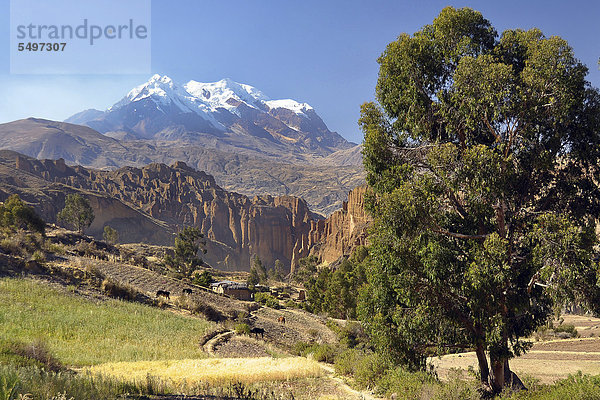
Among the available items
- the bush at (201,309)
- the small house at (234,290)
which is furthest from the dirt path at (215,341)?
the small house at (234,290)

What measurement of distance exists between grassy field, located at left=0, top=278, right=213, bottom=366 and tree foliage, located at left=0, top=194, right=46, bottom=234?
3634 cm

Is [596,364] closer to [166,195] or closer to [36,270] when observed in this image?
[36,270]

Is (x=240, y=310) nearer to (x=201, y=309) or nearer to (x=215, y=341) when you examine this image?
(x=201, y=309)

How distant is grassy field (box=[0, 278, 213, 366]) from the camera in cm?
1783

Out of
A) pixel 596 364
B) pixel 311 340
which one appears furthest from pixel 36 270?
pixel 596 364

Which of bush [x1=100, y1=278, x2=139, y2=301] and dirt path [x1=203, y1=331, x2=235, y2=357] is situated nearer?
dirt path [x1=203, y1=331, x2=235, y2=357]

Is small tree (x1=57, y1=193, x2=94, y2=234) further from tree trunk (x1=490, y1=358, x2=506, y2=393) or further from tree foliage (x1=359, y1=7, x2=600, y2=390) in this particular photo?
tree trunk (x1=490, y1=358, x2=506, y2=393)

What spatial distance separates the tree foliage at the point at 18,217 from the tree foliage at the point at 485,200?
195ft

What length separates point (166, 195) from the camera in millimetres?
196375

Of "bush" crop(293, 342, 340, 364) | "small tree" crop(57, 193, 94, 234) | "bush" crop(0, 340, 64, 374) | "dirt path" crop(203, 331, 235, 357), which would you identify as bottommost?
"bush" crop(293, 342, 340, 364)

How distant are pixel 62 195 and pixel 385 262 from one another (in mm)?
148193

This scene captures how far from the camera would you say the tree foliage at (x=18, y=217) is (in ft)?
188

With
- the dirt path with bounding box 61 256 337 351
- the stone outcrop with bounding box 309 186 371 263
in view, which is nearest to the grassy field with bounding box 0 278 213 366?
the dirt path with bounding box 61 256 337 351

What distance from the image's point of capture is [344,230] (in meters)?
142
